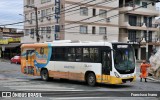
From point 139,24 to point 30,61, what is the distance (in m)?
44.3

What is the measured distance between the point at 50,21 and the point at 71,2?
510cm

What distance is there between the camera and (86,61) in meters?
21.9

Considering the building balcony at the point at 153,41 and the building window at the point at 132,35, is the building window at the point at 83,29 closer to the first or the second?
the building window at the point at 132,35

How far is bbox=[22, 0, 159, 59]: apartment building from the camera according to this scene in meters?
56.3

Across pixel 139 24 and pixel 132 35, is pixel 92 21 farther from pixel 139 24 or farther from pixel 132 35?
pixel 139 24

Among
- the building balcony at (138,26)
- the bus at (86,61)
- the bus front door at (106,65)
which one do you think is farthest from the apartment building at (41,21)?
the bus front door at (106,65)

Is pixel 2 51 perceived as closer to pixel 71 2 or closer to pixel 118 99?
pixel 71 2

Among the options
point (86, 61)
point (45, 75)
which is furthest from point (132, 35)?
point (86, 61)

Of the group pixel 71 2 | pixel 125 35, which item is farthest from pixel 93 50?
pixel 125 35

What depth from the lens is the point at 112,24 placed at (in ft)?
205

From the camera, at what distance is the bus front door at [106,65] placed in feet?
67.6

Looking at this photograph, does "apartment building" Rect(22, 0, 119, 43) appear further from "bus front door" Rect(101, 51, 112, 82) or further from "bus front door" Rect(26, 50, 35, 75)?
"bus front door" Rect(101, 51, 112, 82)

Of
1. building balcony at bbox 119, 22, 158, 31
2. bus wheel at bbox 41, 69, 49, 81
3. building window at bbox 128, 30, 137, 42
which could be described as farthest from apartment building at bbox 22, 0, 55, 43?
bus wheel at bbox 41, 69, 49, 81

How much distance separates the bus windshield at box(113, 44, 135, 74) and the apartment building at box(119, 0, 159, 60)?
139 feet
